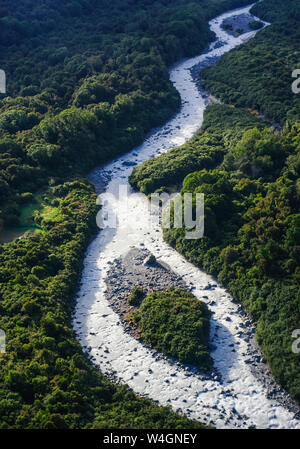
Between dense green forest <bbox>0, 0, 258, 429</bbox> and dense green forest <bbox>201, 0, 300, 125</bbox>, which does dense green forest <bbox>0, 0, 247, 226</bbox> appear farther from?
dense green forest <bbox>201, 0, 300, 125</bbox>

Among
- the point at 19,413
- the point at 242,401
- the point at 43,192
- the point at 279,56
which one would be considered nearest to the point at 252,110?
the point at 279,56

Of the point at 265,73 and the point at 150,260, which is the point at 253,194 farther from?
the point at 265,73

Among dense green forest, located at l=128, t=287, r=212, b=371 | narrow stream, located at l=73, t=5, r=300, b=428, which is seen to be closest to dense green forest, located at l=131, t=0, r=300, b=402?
narrow stream, located at l=73, t=5, r=300, b=428

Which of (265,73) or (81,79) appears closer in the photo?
(81,79)

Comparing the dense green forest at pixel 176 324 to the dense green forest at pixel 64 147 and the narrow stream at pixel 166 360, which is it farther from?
the dense green forest at pixel 64 147

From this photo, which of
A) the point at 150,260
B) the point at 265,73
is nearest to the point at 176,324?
the point at 150,260

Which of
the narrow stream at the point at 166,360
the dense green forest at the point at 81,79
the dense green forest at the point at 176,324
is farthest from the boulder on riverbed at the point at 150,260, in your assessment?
the dense green forest at the point at 81,79

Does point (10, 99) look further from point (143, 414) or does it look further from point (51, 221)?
point (143, 414)

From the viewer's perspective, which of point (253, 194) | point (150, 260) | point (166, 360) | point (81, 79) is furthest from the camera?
point (81, 79)
